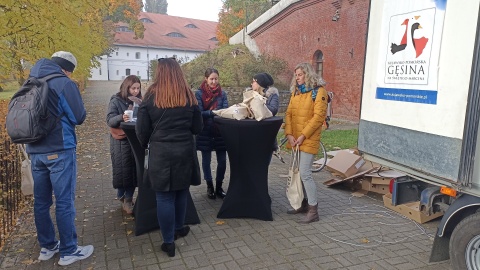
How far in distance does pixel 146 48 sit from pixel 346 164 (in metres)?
60.4

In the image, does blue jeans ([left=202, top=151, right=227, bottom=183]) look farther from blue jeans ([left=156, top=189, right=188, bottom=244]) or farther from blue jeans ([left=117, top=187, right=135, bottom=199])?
blue jeans ([left=156, top=189, right=188, bottom=244])

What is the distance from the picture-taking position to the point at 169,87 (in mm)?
3475

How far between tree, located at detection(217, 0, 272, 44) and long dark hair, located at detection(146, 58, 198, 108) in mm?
22466

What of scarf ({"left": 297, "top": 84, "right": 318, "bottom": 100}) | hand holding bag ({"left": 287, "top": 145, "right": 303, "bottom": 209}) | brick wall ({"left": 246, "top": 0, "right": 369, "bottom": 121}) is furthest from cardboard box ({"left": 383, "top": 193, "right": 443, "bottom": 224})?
brick wall ({"left": 246, "top": 0, "right": 369, "bottom": 121})

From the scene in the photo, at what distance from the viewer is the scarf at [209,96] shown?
5.16 meters

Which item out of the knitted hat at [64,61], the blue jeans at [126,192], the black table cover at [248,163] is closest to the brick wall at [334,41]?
the black table cover at [248,163]

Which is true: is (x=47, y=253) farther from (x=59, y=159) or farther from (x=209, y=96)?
(x=209, y=96)

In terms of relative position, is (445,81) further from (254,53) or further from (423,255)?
(254,53)

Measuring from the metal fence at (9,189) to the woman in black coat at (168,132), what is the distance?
6.42ft

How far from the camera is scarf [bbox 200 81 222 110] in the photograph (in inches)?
203

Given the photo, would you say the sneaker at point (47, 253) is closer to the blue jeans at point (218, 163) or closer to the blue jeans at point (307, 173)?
the blue jeans at point (218, 163)

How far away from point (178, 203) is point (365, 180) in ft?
10.3

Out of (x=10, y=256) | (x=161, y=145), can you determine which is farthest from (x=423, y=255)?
(x=10, y=256)

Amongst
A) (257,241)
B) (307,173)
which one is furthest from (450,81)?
(257,241)
